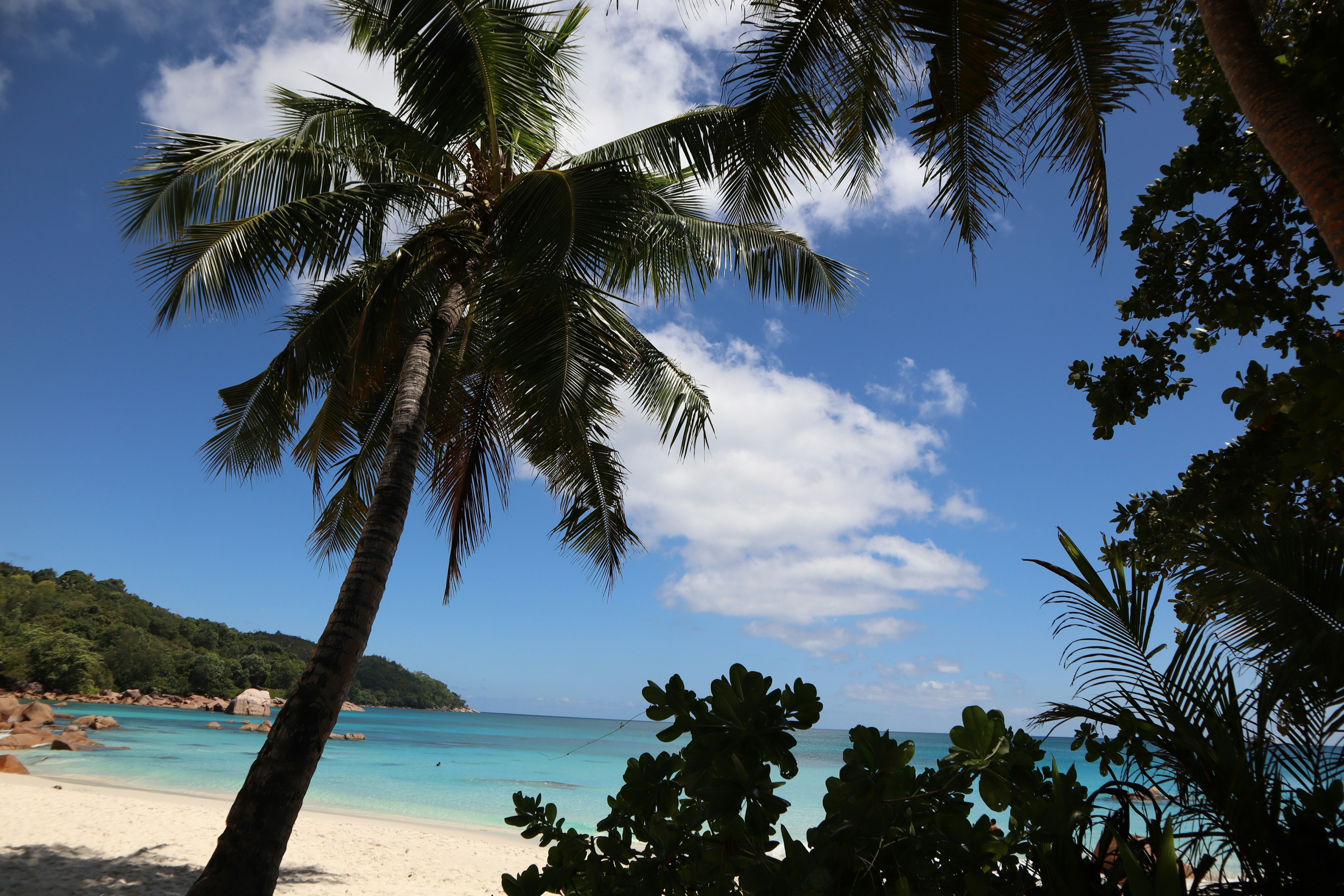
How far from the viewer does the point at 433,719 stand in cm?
7581

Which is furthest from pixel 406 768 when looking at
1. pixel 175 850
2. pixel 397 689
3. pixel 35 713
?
pixel 397 689

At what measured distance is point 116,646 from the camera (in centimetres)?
4022

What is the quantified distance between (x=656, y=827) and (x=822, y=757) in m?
→ 46.3

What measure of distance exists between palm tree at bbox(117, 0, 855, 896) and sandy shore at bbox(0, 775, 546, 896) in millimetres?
3049

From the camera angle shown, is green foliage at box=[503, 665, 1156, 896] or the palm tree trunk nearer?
green foliage at box=[503, 665, 1156, 896]

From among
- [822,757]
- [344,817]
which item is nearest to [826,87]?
[344,817]

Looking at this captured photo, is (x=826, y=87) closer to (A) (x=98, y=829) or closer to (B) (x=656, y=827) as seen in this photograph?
(B) (x=656, y=827)

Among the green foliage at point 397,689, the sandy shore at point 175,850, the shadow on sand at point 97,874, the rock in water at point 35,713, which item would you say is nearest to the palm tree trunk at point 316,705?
the shadow on sand at point 97,874

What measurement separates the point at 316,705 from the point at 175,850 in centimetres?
518

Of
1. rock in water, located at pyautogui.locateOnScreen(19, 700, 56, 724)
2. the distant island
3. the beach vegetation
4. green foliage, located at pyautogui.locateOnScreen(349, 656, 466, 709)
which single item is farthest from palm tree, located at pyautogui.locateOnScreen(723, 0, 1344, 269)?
green foliage, located at pyautogui.locateOnScreen(349, 656, 466, 709)

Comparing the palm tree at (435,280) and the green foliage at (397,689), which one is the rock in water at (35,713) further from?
the green foliage at (397,689)

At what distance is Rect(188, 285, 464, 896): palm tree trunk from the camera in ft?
12.5

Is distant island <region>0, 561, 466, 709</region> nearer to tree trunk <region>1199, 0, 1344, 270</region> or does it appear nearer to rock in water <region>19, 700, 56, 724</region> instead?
rock in water <region>19, 700, 56, 724</region>

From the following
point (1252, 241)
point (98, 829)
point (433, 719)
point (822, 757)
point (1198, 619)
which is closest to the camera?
point (1198, 619)
